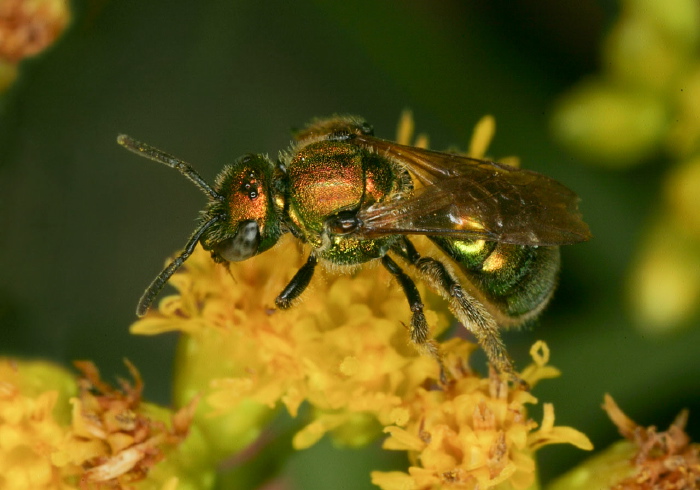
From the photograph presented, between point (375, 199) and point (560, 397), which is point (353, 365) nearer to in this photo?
point (375, 199)

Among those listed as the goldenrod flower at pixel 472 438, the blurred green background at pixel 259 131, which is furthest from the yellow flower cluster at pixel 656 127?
the goldenrod flower at pixel 472 438

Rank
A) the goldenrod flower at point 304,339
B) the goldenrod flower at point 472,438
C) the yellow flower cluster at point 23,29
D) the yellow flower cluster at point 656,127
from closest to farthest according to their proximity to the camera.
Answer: the goldenrod flower at point 472,438 → the goldenrod flower at point 304,339 → the yellow flower cluster at point 23,29 → the yellow flower cluster at point 656,127

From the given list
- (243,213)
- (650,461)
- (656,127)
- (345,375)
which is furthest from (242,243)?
(656,127)

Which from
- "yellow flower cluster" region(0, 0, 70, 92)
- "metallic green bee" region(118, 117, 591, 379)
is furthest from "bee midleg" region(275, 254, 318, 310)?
"yellow flower cluster" region(0, 0, 70, 92)

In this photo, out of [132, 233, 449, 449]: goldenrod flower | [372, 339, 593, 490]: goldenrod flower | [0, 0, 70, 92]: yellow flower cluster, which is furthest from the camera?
[0, 0, 70, 92]: yellow flower cluster

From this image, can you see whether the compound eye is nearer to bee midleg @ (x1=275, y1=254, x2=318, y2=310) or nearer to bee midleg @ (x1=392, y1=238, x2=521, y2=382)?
bee midleg @ (x1=275, y1=254, x2=318, y2=310)

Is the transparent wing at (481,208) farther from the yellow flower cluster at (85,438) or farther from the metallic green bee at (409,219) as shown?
the yellow flower cluster at (85,438)

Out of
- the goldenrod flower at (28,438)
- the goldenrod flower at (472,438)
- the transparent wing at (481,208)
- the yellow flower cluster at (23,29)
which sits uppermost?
the yellow flower cluster at (23,29)

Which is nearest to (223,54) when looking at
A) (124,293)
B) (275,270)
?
(124,293)
